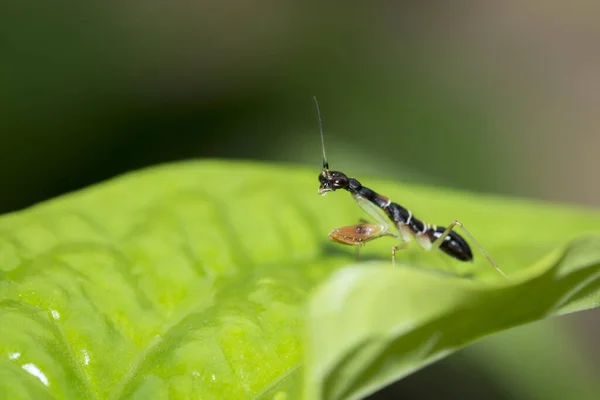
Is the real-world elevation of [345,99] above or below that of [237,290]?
above

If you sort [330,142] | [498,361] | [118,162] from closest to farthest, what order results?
[498,361]
[118,162]
[330,142]

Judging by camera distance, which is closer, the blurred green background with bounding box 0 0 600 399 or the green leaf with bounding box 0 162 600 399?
the green leaf with bounding box 0 162 600 399

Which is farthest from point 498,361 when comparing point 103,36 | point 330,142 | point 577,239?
A: point 103,36

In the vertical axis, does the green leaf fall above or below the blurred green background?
below

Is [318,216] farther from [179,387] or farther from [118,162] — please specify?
[118,162]

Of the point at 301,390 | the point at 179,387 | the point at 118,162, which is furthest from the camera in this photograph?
the point at 118,162

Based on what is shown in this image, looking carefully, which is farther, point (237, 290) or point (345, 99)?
point (345, 99)
